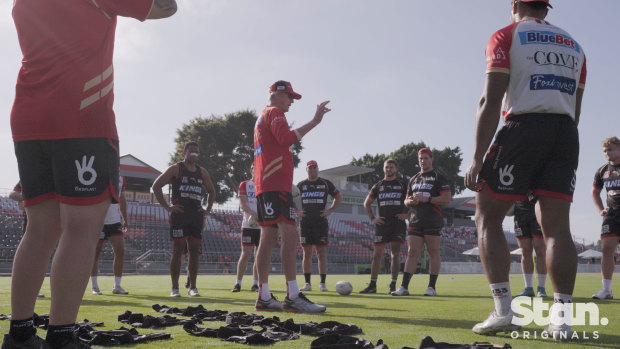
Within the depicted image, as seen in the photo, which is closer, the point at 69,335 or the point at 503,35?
the point at 69,335

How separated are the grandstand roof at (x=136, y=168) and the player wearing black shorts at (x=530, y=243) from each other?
3804cm

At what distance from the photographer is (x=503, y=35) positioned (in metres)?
3.71

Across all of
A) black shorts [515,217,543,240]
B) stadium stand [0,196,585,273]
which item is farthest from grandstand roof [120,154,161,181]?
black shorts [515,217,543,240]

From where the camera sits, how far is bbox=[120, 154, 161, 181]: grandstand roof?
42.1 metres

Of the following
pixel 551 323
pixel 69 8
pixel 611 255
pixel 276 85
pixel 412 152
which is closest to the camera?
pixel 69 8

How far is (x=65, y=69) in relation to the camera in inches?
104

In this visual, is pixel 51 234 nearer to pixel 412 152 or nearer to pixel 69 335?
pixel 69 335

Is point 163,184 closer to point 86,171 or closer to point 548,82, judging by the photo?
point 86,171

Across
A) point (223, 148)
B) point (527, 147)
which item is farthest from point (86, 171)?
point (223, 148)

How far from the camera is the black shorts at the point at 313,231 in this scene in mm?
10891

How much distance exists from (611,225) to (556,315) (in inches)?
226

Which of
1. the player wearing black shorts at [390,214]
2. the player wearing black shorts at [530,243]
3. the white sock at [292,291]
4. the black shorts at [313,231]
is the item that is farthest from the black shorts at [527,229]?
the white sock at [292,291]

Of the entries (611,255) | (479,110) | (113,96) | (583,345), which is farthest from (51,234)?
(611,255)

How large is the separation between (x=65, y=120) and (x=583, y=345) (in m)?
3.28
